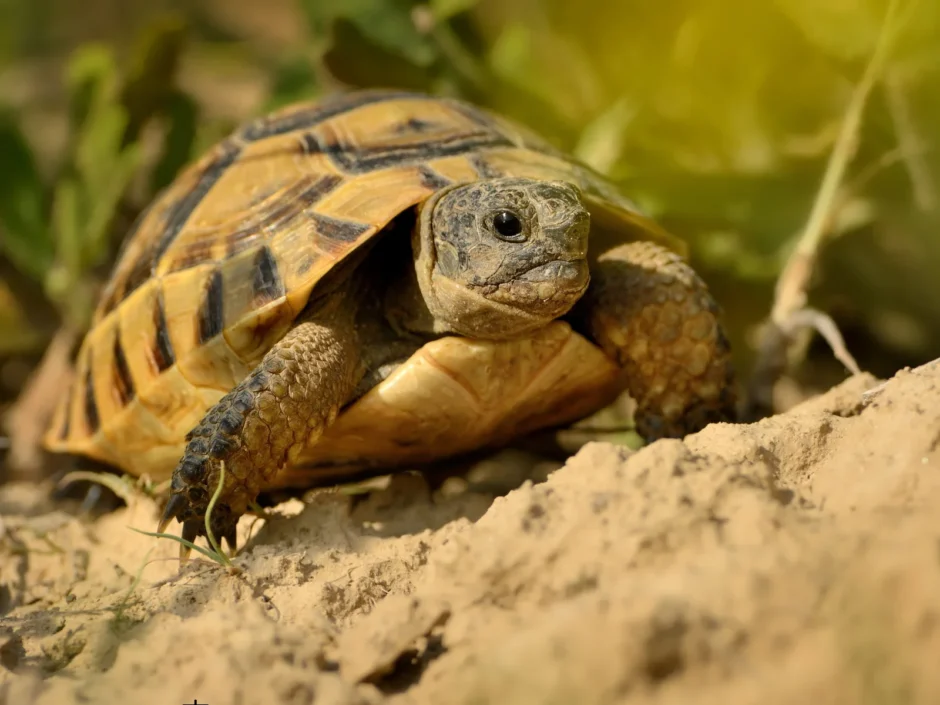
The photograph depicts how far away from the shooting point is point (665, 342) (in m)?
2.56

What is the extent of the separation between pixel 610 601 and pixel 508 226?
4.08 ft

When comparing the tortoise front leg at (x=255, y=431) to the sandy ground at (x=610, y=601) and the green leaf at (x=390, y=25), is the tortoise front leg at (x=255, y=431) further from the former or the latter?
the green leaf at (x=390, y=25)

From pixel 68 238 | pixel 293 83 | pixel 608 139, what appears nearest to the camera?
pixel 608 139

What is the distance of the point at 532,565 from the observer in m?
1.46

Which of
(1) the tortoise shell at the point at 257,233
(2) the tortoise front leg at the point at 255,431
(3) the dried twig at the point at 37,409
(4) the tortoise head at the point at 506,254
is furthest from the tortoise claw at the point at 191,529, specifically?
(3) the dried twig at the point at 37,409

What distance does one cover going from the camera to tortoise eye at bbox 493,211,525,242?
232 cm

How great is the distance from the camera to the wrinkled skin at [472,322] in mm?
2230

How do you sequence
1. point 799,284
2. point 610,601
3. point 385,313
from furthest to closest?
point 799,284 → point 385,313 → point 610,601

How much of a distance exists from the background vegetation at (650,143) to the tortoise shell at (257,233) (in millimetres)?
513

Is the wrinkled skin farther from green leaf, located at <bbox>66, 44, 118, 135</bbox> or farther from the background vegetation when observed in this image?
green leaf, located at <bbox>66, 44, 118, 135</bbox>

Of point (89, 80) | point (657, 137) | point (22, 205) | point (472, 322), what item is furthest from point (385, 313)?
point (89, 80)

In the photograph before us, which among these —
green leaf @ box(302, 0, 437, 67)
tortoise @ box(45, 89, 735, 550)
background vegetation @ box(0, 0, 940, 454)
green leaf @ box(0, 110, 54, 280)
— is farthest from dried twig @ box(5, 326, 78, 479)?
green leaf @ box(302, 0, 437, 67)

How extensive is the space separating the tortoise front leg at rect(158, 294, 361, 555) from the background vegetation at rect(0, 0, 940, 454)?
1359 mm

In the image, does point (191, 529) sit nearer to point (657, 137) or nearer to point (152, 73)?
point (657, 137)
